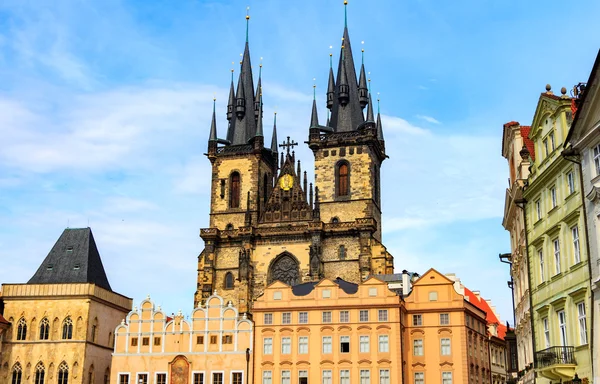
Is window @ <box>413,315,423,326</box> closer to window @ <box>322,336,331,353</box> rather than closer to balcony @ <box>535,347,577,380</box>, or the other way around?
window @ <box>322,336,331,353</box>

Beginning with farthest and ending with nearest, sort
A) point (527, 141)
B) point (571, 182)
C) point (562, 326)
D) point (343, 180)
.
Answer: point (343, 180)
point (527, 141)
point (562, 326)
point (571, 182)

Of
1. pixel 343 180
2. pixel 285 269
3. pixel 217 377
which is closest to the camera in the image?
pixel 217 377

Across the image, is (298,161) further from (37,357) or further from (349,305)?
(37,357)

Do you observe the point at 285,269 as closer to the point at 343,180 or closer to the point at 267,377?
the point at 343,180

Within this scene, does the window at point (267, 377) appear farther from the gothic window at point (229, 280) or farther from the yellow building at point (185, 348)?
the gothic window at point (229, 280)

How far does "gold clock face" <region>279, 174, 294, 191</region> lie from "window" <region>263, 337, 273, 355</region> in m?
24.1

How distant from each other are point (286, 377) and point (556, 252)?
29.6 meters

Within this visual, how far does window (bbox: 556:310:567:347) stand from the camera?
2497 cm

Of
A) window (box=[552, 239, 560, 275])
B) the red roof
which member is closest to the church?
the red roof

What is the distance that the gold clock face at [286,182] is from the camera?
75.3 m

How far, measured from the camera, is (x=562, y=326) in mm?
25469

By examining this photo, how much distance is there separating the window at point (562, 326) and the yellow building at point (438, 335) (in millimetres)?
26387

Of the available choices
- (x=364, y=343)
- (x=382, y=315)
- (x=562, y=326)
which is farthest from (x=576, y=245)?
(x=364, y=343)

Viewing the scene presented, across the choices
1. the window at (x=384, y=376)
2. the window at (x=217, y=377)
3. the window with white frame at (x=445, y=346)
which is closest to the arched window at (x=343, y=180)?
the window with white frame at (x=445, y=346)
